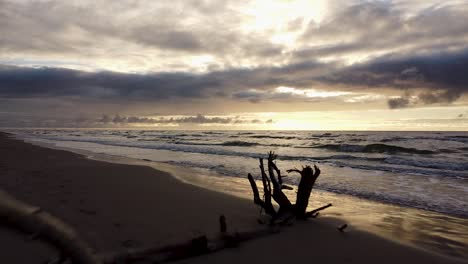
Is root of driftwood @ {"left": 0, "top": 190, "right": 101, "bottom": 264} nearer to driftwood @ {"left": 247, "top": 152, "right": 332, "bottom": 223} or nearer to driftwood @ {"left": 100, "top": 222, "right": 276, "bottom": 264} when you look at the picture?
driftwood @ {"left": 100, "top": 222, "right": 276, "bottom": 264}

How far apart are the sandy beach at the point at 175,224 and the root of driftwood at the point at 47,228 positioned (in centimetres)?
24

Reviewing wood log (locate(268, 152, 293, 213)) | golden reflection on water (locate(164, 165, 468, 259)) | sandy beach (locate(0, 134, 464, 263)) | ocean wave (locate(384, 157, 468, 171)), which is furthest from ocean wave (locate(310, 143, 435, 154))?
wood log (locate(268, 152, 293, 213))

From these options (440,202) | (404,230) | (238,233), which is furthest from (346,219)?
(440,202)

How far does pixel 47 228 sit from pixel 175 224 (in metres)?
2.16

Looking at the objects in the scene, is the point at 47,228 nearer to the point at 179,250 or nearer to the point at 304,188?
the point at 179,250

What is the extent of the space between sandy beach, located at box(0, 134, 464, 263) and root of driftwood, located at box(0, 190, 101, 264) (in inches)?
9.3

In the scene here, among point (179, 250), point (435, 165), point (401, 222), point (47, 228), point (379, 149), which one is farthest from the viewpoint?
point (379, 149)

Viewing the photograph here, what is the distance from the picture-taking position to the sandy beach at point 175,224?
4957 mm

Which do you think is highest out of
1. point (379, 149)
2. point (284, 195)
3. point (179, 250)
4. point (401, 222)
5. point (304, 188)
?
point (304, 188)

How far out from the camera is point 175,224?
6219 mm

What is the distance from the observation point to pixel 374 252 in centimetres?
525

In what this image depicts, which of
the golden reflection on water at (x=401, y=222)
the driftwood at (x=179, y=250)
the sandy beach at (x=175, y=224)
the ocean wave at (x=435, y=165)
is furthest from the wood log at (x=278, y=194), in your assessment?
the ocean wave at (x=435, y=165)

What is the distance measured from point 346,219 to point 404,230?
1.14 metres

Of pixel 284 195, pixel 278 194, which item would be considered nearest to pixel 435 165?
pixel 284 195
